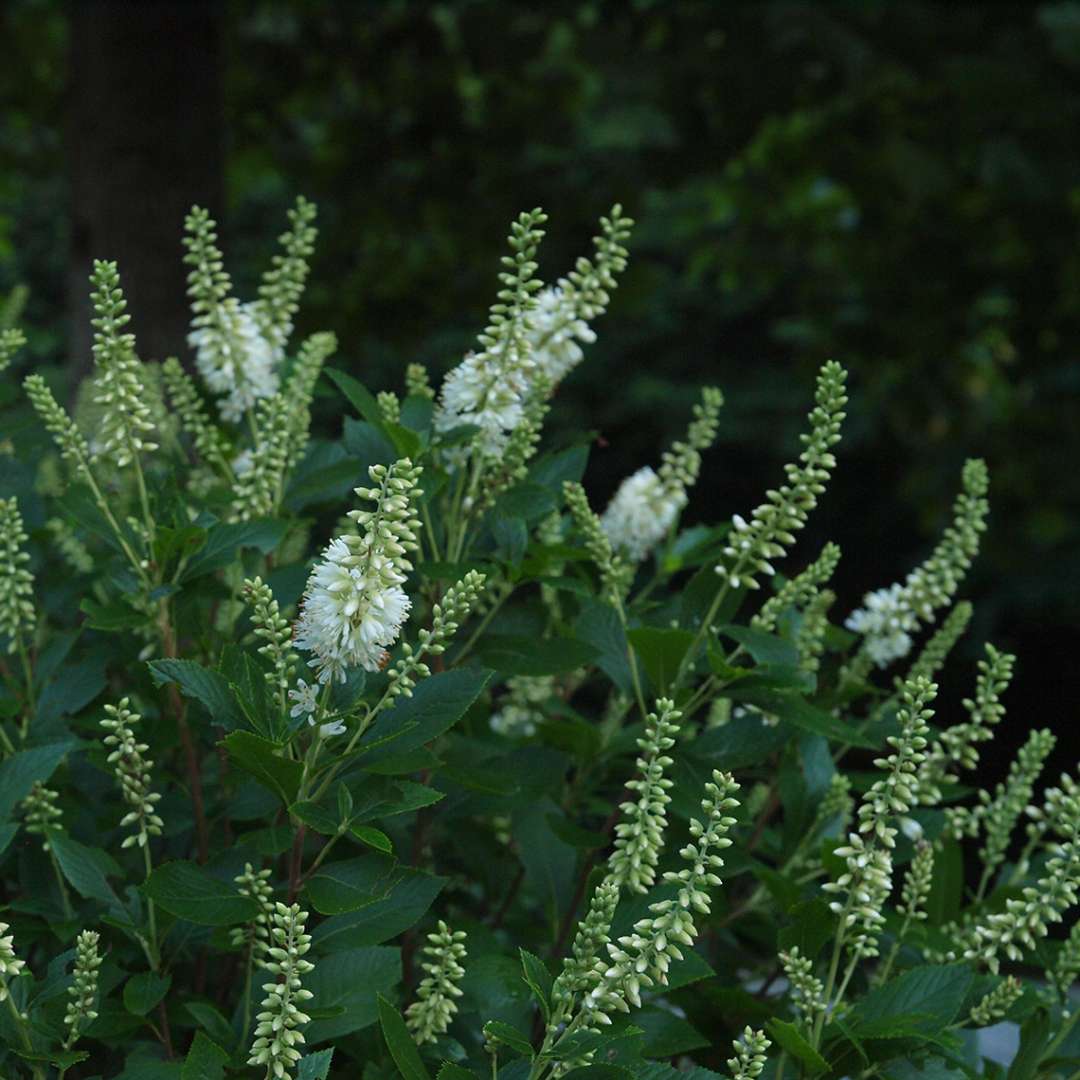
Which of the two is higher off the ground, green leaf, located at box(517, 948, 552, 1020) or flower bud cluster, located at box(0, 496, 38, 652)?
flower bud cluster, located at box(0, 496, 38, 652)

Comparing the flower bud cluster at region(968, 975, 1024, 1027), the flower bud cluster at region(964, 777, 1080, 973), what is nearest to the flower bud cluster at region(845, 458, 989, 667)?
the flower bud cluster at region(964, 777, 1080, 973)

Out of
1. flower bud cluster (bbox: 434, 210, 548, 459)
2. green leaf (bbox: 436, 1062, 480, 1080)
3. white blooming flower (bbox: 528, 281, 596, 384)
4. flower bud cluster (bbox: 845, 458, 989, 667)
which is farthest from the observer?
flower bud cluster (bbox: 845, 458, 989, 667)

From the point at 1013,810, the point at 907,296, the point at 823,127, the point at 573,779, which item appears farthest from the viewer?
the point at 907,296

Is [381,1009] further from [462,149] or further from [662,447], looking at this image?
[662,447]

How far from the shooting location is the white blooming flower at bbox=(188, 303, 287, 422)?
8.71 feet

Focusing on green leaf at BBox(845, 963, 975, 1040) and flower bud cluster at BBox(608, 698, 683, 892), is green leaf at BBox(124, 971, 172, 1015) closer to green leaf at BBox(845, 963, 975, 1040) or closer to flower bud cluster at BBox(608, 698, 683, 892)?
flower bud cluster at BBox(608, 698, 683, 892)

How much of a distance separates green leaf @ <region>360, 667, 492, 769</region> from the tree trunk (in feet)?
14.5

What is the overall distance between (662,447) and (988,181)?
6.91 meters

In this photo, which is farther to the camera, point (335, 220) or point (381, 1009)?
point (335, 220)

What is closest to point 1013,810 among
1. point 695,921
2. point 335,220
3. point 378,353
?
point 695,921

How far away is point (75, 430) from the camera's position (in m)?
2.27

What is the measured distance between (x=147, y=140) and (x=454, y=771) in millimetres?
4719

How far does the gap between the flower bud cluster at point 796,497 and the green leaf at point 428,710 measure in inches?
19.3

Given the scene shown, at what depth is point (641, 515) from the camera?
3018 mm
